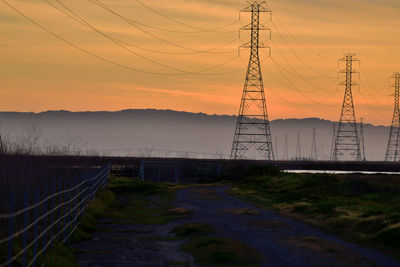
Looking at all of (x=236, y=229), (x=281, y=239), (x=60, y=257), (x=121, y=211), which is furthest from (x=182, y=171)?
(x=60, y=257)

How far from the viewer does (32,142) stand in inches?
1555

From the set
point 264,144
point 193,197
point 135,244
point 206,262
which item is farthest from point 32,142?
point 264,144

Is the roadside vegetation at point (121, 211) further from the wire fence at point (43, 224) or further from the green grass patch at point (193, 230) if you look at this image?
the green grass patch at point (193, 230)

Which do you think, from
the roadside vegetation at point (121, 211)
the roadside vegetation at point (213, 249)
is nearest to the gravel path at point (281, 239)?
the roadside vegetation at point (213, 249)

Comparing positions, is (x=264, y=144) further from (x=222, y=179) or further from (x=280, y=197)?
(x=280, y=197)

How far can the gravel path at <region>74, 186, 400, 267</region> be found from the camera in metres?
18.8

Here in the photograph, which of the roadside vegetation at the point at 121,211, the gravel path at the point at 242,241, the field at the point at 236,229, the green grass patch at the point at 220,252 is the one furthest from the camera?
the field at the point at 236,229

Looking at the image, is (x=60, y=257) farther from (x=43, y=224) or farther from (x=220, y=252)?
(x=220, y=252)

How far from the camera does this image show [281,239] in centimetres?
2328

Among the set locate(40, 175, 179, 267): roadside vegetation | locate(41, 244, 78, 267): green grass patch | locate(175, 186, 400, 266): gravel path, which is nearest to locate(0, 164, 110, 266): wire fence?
locate(41, 244, 78, 267): green grass patch

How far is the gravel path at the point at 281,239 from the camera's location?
18938 millimetres

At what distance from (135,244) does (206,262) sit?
12.8 feet

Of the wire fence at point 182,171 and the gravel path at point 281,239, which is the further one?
the wire fence at point 182,171

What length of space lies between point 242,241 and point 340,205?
11.5 meters
